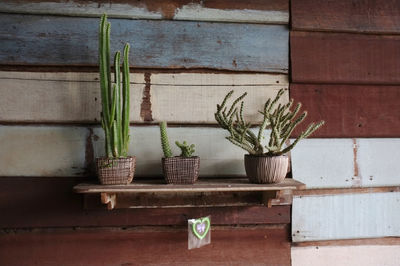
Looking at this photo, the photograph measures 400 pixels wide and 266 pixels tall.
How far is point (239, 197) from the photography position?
129 cm

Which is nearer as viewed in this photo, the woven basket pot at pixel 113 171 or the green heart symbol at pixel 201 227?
the woven basket pot at pixel 113 171

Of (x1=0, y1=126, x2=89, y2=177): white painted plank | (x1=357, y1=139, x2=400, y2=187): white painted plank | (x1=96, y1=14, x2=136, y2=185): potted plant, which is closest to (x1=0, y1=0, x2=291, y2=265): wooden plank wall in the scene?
(x1=0, y1=126, x2=89, y2=177): white painted plank

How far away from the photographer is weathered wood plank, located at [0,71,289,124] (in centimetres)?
125

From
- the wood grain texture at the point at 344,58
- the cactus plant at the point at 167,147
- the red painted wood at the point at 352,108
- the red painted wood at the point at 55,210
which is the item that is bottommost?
the red painted wood at the point at 55,210

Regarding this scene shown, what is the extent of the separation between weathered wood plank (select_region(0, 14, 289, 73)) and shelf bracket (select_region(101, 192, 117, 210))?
454 millimetres

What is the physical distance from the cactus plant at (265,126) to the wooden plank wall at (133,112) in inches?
3.6

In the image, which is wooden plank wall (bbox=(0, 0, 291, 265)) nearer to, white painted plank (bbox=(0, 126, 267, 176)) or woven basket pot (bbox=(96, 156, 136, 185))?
white painted plank (bbox=(0, 126, 267, 176))

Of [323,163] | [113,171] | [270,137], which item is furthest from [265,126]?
[113,171]

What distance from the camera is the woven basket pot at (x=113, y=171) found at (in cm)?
111

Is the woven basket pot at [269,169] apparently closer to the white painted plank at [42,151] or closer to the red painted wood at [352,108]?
the red painted wood at [352,108]

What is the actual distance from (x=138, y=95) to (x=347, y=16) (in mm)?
822

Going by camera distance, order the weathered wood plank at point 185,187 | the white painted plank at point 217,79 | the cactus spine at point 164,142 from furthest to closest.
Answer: the white painted plank at point 217,79 → the cactus spine at point 164,142 → the weathered wood plank at point 185,187

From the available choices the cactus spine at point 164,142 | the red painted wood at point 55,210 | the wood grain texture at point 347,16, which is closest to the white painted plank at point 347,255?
the red painted wood at point 55,210

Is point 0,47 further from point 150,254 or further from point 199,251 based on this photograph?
point 199,251
